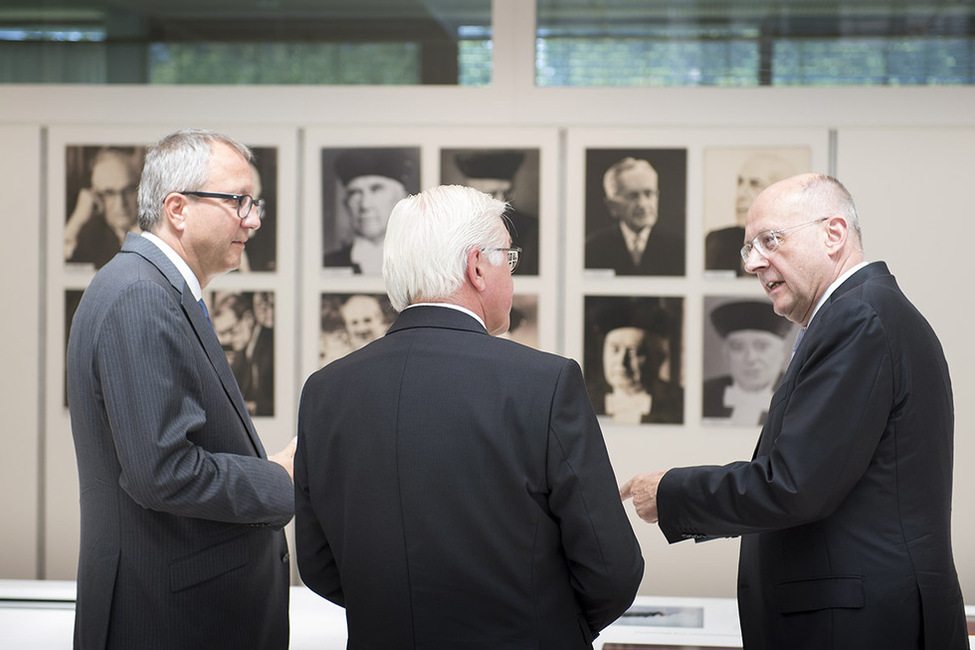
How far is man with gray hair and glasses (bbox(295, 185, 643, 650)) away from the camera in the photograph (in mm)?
2004

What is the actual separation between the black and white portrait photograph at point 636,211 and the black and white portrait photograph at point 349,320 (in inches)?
46.3

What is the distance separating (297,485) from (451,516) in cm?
46

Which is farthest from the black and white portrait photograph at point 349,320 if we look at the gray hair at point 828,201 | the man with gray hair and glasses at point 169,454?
the gray hair at point 828,201

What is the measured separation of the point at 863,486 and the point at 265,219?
369 cm

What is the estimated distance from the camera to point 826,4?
5098mm

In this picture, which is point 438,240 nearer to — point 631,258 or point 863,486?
point 863,486

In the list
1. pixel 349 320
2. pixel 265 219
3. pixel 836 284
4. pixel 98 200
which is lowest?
pixel 349 320

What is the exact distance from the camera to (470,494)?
6.57 ft

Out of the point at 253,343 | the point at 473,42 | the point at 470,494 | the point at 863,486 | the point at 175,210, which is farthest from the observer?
the point at 253,343

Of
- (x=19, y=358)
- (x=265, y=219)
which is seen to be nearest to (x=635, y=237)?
(x=265, y=219)

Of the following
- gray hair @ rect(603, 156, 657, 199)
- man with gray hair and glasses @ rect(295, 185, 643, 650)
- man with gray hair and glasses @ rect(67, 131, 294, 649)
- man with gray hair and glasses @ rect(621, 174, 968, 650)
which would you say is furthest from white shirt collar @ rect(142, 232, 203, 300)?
gray hair @ rect(603, 156, 657, 199)

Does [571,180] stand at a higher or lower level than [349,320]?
higher

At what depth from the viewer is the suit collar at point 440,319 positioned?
2115 millimetres

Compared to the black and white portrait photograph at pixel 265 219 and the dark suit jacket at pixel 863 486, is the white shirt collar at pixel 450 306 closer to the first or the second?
the dark suit jacket at pixel 863 486
